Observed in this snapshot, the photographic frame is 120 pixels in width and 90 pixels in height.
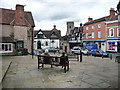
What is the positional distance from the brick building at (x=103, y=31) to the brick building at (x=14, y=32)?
17.4 m

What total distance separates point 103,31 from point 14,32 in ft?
66.3

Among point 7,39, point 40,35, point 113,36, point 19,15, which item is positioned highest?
point 19,15

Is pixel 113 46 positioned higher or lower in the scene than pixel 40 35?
lower

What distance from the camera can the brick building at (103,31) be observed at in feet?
79.8

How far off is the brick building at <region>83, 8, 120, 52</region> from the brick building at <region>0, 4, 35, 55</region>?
56.9 feet

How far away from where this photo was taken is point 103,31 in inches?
1059

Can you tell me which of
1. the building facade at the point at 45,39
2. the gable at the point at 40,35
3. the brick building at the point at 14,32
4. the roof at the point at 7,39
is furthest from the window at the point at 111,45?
the gable at the point at 40,35

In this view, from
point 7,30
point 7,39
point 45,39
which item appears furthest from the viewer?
point 45,39

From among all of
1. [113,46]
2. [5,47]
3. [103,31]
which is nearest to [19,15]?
[5,47]

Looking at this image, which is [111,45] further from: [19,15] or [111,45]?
[19,15]

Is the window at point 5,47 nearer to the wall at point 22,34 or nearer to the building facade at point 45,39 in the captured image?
the wall at point 22,34

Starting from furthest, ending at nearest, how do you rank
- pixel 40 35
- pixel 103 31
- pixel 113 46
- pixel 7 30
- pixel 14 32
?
pixel 40 35 < pixel 103 31 < pixel 113 46 < pixel 14 32 < pixel 7 30

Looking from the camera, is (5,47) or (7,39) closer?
(5,47)

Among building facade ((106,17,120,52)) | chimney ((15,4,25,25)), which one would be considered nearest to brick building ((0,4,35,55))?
chimney ((15,4,25,25))
